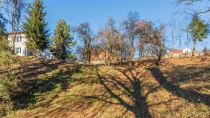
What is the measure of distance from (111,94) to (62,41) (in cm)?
2370

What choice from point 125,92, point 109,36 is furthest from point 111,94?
point 109,36

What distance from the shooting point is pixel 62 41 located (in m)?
33.2

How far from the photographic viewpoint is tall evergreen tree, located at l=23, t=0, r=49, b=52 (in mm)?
28953

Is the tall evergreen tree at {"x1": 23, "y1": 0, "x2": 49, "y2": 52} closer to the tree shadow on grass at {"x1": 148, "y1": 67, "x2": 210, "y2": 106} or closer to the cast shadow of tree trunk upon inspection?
the cast shadow of tree trunk

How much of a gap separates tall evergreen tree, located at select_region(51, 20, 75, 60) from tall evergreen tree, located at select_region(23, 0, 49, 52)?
3235mm

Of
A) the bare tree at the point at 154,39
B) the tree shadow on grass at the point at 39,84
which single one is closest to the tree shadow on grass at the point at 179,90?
the tree shadow on grass at the point at 39,84

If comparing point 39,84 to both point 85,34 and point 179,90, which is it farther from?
point 85,34

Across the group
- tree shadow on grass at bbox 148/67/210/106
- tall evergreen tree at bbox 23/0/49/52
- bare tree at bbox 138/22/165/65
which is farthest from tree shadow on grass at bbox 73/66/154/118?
tall evergreen tree at bbox 23/0/49/52

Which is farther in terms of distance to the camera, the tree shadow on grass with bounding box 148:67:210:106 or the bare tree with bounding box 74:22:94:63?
the bare tree with bounding box 74:22:94:63

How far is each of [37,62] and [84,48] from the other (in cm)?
1617

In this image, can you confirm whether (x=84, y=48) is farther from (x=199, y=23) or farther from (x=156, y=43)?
(x=199, y=23)

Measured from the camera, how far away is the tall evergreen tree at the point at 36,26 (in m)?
29.0

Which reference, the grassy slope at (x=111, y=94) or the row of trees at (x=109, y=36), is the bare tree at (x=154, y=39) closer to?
the row of trees at (x=109, y=36)

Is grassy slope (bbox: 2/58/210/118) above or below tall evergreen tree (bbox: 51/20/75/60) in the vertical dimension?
below
